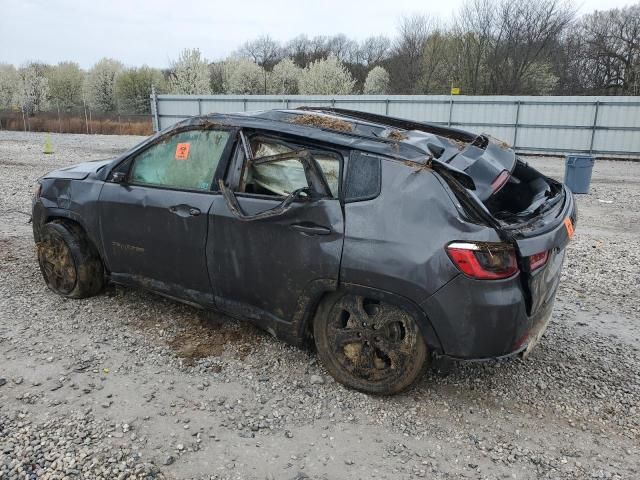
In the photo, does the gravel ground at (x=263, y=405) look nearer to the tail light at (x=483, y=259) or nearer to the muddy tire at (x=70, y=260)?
the muddy tire at (x=70, y=260)

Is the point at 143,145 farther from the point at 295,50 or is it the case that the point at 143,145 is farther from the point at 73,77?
the point at 295,50

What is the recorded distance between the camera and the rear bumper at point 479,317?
2.71m

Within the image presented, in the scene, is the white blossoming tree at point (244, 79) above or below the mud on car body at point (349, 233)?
above

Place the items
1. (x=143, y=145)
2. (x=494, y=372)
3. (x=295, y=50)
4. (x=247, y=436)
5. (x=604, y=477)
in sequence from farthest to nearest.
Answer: (x=295, y=50)
(x=143, y=145)
(x=494, y=372)
(x=247, y=436)
(x=604, y=477)

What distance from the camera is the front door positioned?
3613 millimetres

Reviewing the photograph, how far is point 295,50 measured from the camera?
73.3 metres

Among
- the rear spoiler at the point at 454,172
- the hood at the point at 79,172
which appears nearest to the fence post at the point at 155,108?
the hood at the point at 79,172

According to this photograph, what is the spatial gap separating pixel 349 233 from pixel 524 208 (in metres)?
1.28

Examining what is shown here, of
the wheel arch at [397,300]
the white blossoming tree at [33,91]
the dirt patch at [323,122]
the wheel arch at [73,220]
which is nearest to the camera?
the wheel arch at [397,300]

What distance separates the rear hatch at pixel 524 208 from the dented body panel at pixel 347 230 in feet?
0.04

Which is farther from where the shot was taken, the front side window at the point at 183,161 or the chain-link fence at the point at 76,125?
the chain-link fence at the point at 76,125

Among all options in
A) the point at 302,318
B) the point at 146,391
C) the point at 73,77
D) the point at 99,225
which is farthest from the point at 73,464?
the point at 73,77

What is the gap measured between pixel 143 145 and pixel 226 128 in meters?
0.82

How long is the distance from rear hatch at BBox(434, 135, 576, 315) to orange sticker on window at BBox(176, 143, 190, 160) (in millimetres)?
1832
